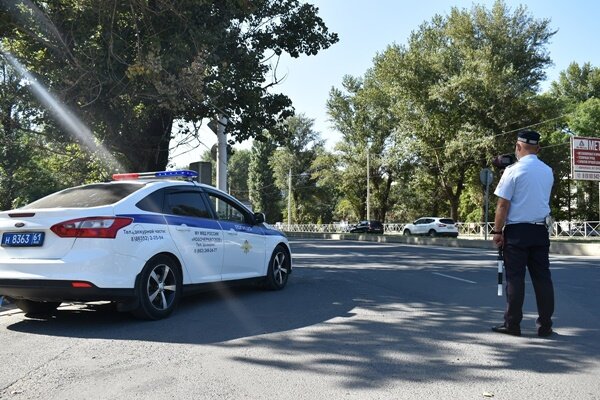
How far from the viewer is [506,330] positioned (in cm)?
559

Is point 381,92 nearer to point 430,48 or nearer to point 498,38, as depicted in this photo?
point 430,48

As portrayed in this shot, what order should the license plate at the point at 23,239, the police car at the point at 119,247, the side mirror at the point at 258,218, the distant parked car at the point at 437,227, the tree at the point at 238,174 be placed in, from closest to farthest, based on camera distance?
the police car at the point at 119,247
the license plate at the point at 23,239
the side mirror at the point at 258,218
the distant parked car at the point at 437,227
the tree at the point at 238,174

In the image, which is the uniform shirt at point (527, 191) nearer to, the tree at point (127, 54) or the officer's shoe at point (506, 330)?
the officer's shoe at point (506, 330)

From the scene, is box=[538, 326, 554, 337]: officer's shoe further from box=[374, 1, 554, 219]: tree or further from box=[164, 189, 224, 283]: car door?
box=[374, 1, 554, 219]: tree

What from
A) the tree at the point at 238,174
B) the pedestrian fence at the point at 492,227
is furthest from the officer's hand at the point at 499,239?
the tree at the point at 238,174

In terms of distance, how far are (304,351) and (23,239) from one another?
10.6ft

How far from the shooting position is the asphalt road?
3953 millimetres

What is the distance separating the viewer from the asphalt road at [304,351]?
13.0 ft

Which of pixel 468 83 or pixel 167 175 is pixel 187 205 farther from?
pixel 468 83

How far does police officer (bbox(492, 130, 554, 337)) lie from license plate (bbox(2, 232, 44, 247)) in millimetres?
4680

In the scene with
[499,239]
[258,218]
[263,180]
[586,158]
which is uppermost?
[263,180]

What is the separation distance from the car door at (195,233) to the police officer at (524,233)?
354 centimetres

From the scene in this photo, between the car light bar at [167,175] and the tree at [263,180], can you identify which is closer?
the car light bar at [167,175]

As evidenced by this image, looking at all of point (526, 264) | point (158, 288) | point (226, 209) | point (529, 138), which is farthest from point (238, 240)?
point (529, 138)
